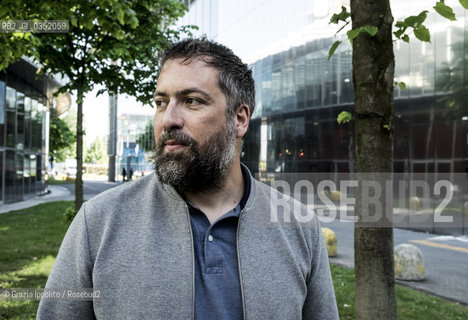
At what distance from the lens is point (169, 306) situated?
65.1 inches

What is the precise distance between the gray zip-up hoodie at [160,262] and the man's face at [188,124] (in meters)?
0.11

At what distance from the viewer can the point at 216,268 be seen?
69.4 inches

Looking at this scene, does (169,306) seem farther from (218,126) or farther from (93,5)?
(93,5)

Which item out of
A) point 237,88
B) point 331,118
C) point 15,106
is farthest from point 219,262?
point 15,106

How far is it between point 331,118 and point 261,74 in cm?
710

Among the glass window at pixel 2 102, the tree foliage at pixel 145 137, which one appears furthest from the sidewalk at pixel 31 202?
the tree foliage at pixel 145 137

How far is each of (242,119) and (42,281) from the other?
17.6ft

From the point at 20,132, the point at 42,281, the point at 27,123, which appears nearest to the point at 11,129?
the point at 20,132

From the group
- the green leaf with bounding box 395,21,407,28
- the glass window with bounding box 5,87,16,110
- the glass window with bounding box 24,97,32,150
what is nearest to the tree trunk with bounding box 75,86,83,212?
the green leaf with bounding box 395,21,407,28

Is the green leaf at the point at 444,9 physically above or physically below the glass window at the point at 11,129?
below

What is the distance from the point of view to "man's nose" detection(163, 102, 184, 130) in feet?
6.22

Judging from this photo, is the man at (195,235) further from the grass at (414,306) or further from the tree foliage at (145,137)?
the tree foliage at (145,137)

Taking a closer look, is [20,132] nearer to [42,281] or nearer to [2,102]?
[2,102]

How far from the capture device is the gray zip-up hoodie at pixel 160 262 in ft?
5.48
